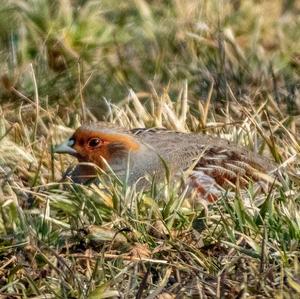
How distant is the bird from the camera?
507cm

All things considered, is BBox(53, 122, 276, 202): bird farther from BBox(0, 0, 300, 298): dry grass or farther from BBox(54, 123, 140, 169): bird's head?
BBox(0, 0, 300, 298): dry grass

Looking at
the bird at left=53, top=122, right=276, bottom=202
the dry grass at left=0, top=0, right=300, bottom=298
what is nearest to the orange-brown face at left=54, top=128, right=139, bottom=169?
the bird at left=53, top=122, right=276, bottom=202

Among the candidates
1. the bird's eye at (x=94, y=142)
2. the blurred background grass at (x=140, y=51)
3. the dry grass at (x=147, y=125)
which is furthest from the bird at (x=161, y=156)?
the blurred background grass at (x=140, y=51)

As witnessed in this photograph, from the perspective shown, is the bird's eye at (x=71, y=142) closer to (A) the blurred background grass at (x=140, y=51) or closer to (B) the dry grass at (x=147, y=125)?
(B) the dry grass at (x=147, y=125)

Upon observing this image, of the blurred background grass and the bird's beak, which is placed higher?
the bird's beak

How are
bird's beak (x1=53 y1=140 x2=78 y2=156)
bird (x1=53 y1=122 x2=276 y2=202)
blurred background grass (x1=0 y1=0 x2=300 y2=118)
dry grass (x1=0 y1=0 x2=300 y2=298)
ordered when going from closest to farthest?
dry grass (x1=0 y1=0 x2=300 y2=298) < bird (x1=53 y1=122 x2=276 y2=202) < bird's beak (x1=53 y1=140 x2=78 y2=156) < blurred background grass (x1=0 y1=0 x2=300 y2=118)

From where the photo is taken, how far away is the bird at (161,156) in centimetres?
507

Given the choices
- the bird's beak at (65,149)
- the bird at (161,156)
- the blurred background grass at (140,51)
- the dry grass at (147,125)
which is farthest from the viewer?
the blurred background grass at (140,51)

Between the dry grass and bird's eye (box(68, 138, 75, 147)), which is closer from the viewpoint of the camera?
the dry grass

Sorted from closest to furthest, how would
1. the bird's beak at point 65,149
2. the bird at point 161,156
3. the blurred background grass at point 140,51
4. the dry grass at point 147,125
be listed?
the dry grass at point 147,125 → the bird at point 161,156 → the bird's beak at point 65,149 → the blurred background grass at point 140,51

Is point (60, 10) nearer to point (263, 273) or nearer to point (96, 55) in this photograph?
point (96, 55)

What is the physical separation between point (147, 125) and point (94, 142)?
0.65 meters

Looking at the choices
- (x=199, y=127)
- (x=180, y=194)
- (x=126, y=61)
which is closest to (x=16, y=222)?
(x=180, y=194)

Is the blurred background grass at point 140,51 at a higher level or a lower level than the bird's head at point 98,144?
lower
